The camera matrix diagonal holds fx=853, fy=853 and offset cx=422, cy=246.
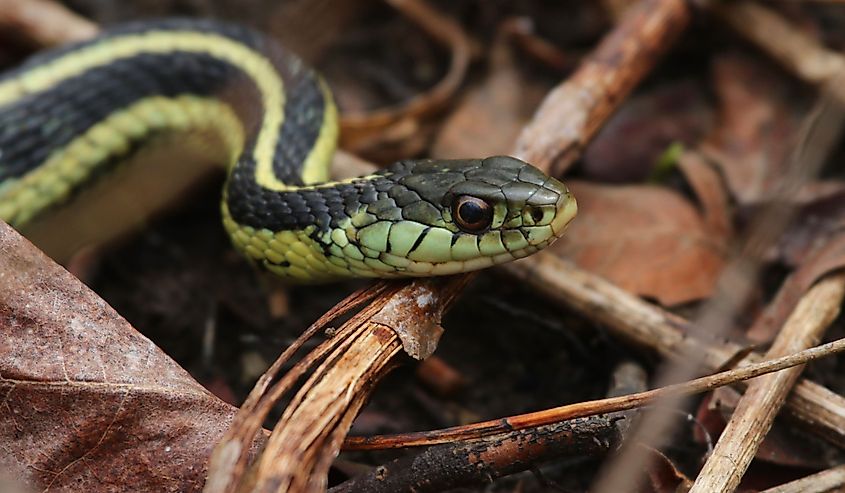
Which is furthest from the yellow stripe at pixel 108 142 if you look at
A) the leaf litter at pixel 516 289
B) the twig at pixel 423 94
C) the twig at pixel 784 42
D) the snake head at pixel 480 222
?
the twig at pixel 784 42

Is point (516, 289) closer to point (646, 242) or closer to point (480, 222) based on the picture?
point (646, 242)

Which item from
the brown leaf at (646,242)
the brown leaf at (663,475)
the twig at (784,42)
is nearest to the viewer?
the brown leaf at (663,475)

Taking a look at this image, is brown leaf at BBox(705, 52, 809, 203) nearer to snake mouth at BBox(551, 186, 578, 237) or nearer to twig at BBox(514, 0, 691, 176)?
twig at BBox(514, 0, 691, 176)

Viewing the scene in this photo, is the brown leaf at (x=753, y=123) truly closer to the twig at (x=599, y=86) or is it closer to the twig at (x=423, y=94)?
the twig at (x=599, y=86)

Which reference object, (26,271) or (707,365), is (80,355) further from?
(707,365)

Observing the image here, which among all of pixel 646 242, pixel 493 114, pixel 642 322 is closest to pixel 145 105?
pixel 493 114

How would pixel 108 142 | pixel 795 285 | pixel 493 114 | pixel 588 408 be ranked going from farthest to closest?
pixel 493 114, pixel 108 142, pixel 795 285, pixel 588 408

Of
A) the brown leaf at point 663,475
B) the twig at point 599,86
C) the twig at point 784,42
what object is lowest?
the brown leaf at point 663,475
